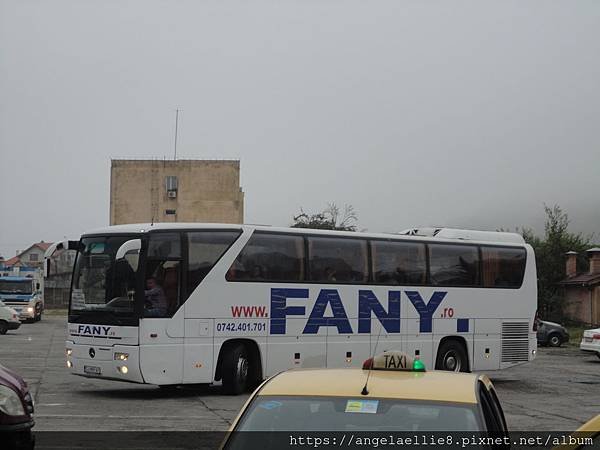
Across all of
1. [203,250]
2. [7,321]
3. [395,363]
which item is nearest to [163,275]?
[203,250]

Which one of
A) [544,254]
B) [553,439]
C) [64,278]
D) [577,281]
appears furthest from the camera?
[64,278]

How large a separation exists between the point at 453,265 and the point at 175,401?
25.0 ft

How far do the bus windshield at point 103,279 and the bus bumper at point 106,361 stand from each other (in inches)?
23.1

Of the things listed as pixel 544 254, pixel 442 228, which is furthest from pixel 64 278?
pixel 442 228

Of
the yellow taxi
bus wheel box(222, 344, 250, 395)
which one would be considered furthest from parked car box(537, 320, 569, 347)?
the yellow taxi

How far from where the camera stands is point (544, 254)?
60.4 metres

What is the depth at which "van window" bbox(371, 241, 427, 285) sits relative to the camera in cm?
1950

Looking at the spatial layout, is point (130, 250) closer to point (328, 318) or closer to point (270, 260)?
point (270, 260)

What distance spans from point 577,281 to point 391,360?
168ft

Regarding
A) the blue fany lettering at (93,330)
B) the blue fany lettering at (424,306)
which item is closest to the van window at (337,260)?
the blue fany lettering at (424,306)

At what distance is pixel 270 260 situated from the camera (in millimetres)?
17906

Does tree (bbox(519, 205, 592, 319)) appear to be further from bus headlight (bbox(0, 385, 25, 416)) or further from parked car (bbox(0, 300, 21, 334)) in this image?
bus headlight (bbox(0, 385, 25, 416))

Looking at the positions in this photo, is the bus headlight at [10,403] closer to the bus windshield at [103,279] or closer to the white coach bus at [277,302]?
the white coach bus at [277,302]

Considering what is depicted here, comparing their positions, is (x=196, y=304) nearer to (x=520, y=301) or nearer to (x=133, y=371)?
(x=133, y=371)
